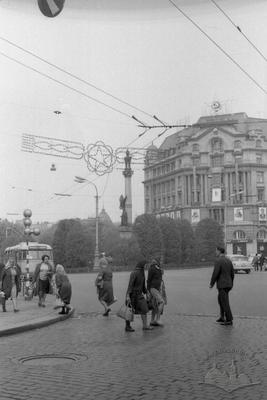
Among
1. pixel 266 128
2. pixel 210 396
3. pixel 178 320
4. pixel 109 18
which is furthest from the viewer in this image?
pixel 266 128

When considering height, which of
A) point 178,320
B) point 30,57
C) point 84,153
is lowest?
point 178,320

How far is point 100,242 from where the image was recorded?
49.3m

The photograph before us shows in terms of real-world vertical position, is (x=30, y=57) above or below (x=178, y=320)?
above

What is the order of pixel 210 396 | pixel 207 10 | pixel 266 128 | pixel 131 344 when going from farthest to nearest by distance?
pixel 266 128 → pixel 207 10 → pixel 131 344 → pixel 210 396

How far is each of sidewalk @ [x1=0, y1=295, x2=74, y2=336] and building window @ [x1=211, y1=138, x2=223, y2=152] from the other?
12906 mm

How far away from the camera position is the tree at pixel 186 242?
143ft

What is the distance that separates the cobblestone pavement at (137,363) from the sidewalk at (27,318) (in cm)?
27

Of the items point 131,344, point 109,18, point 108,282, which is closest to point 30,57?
point 109,18

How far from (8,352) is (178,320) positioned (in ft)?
16.9

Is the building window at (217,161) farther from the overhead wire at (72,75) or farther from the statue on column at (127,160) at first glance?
the overhead wire at (72,75)

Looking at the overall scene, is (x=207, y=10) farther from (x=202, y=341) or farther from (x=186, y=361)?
(x=186, y=361)

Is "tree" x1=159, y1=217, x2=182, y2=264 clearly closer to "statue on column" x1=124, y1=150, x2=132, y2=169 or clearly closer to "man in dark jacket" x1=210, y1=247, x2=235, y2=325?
"statue on column" x1=124, y1=150, x2=132, y2=169

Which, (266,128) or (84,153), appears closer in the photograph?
(84,153)

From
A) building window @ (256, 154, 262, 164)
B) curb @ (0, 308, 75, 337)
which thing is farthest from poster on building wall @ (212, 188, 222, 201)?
curb @ (0, 308, 75, 337)
